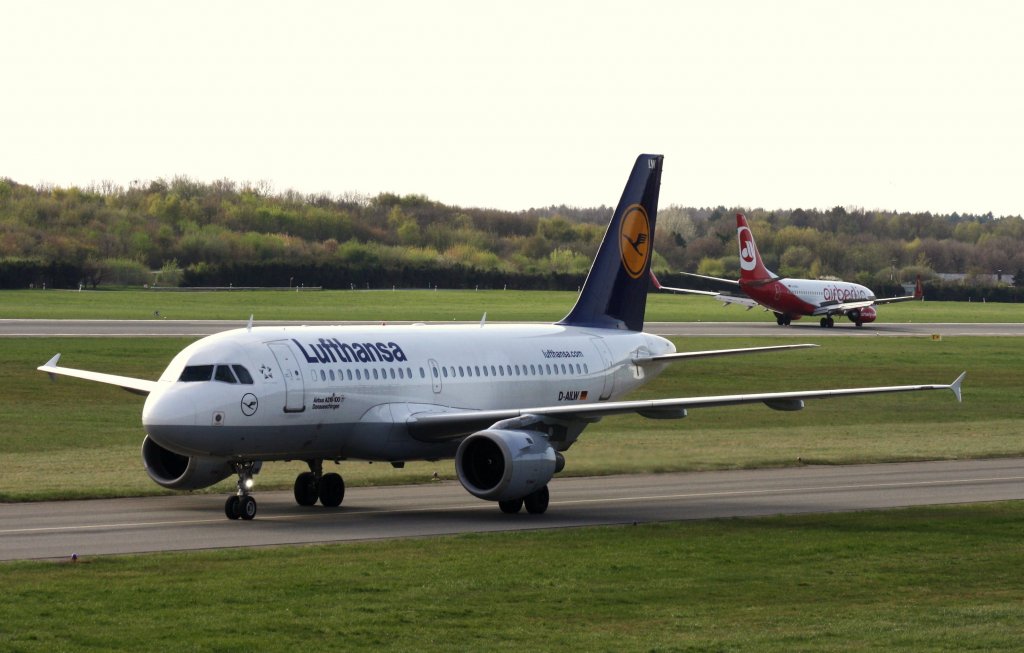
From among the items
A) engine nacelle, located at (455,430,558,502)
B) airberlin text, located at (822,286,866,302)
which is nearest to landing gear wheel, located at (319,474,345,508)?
engine nacelle, located at (455,430,558,502)

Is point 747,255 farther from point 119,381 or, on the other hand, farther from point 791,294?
point 119,381

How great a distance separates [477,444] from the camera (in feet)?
107

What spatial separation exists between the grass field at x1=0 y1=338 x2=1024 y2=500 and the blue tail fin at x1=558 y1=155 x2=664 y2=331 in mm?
3619

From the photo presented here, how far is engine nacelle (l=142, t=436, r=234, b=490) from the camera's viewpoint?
32.9m

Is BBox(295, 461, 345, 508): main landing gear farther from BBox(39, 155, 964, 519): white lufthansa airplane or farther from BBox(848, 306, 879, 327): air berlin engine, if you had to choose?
BBox(848, 306, 879, 327): air berlin engine

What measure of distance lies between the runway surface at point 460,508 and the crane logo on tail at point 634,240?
5757 mm

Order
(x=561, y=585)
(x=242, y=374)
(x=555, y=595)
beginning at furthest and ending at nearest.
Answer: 1. (x=242, y=374)
2. (x=561, y=585)
3. (x=555, y=595)

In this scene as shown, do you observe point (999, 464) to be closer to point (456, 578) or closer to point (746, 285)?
point (456, 578)

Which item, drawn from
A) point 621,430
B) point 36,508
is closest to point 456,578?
point 36,508

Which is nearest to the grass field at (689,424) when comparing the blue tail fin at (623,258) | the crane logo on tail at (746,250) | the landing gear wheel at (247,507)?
the blue tail fin at (623,258)

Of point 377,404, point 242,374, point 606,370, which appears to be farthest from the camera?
point 606,370

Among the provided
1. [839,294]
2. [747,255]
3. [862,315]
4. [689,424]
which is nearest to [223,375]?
[689,424]

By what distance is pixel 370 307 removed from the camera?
138375mm

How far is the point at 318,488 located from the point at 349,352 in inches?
129
